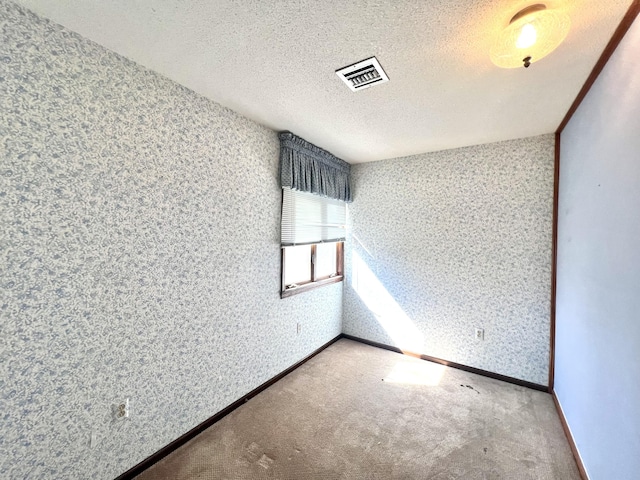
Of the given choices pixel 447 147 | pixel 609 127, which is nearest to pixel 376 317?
pixel 447 147

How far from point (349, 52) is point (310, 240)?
181 cm

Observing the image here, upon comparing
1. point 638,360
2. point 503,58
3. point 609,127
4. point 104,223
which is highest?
point 503,58

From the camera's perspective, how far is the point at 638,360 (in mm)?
1008

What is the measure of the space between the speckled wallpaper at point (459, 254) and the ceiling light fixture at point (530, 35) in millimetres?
1552

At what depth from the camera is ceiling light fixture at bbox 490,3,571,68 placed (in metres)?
1.06

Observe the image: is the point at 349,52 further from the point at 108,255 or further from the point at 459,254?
the point at 459,254

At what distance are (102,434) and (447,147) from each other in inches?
138

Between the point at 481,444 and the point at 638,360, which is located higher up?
the point at 638,360

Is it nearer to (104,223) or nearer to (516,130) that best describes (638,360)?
(516,130)

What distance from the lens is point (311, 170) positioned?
2740 mm

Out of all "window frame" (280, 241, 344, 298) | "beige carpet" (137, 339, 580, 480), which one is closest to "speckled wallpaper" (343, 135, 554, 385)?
"window frame" (280, 241, 344, 298)

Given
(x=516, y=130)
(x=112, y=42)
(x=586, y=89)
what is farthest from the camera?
(x=516, y=130)

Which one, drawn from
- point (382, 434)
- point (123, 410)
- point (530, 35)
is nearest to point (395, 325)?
point (382, 434)

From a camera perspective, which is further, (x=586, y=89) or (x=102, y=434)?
(x=586, y=89)
